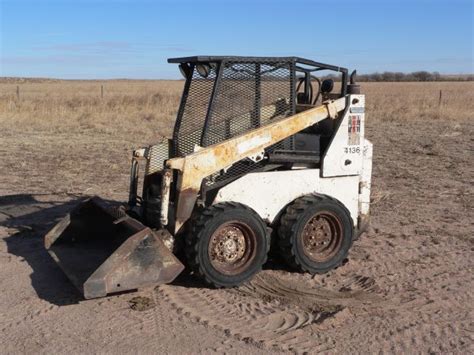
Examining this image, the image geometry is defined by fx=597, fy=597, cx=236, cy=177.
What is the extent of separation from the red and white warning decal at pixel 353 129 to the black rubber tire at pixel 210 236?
4.37 feet

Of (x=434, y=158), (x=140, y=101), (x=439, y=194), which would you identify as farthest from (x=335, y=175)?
(x=140, y=101)

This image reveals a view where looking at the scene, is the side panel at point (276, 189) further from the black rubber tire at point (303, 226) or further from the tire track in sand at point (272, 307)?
the tire track in sand at point (272, 307)

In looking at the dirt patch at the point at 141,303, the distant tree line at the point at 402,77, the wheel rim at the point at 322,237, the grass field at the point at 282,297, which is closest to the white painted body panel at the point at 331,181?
the wheel rim at the point at 322,237

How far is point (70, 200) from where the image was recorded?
30.0 feet

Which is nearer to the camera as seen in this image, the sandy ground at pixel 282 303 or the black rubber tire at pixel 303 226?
the sandy ground at pixel 282 303

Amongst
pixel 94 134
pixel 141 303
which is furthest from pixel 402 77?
pixel 141 303

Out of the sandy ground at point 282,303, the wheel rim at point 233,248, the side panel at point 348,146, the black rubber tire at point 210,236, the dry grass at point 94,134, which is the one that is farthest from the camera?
the dry grass at point 94,134

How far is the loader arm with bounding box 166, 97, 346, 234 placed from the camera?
17.0 feet

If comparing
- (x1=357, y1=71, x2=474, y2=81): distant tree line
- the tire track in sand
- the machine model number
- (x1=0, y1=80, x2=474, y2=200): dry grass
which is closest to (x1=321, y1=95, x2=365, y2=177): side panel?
the machine model number

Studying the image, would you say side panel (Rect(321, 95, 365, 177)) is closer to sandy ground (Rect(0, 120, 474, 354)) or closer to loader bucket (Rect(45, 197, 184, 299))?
sandy ground (Rect(0, 120, 474, 354))

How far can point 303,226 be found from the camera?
5691mm

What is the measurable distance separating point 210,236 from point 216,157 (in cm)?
70

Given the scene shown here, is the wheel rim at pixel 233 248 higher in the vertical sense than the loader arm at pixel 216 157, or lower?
lower

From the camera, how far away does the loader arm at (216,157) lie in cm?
520
